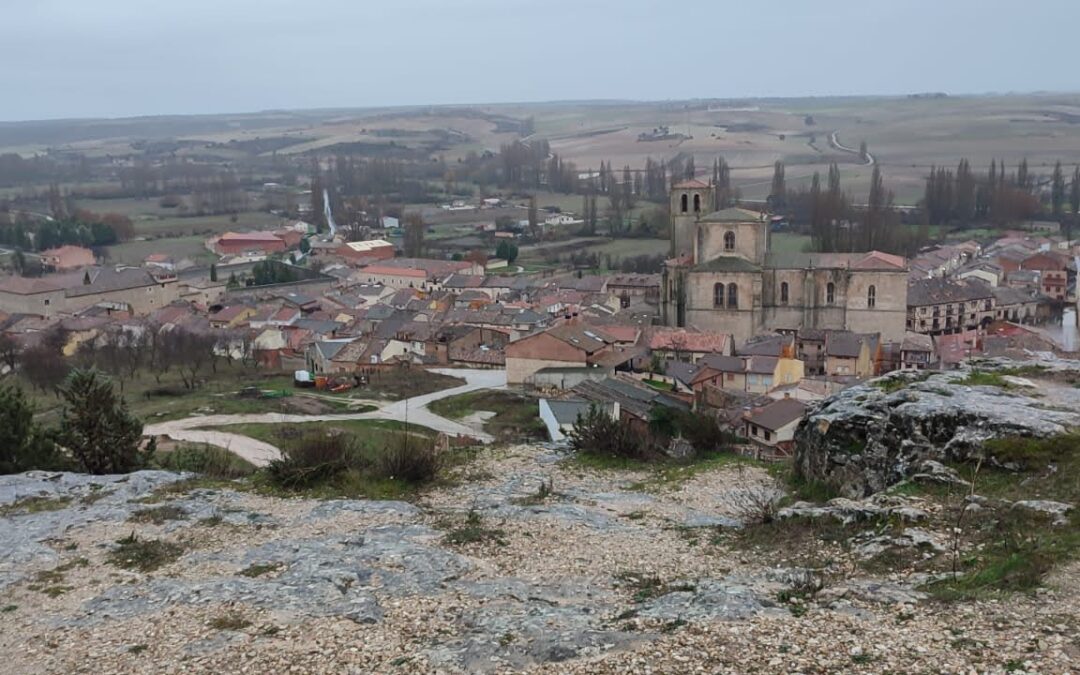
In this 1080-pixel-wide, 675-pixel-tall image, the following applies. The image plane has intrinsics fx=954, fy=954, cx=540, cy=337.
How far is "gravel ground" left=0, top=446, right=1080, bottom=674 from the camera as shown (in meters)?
6.38

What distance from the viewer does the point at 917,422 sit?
10461 mm

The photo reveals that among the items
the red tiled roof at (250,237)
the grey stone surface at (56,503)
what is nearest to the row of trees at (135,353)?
the grey stone surface at (56,503)

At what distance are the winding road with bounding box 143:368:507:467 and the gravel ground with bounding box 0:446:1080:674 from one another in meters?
11.2

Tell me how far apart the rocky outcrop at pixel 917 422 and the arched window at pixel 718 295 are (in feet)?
76.2

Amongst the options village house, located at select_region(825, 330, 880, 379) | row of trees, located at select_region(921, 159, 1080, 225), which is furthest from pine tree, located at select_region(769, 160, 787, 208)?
village house, located at select_region(825, 330, 880, 379)

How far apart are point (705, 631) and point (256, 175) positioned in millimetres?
139442

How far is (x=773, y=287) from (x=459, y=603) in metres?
30.2

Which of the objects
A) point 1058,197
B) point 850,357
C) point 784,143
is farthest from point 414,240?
point 784,143

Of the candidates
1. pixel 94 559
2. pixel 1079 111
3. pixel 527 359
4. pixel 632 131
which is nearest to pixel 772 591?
pixel 94 559

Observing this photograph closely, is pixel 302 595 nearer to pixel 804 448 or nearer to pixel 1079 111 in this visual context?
pixel 804 448

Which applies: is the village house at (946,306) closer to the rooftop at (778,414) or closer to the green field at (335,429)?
the rooftop at (778,414)

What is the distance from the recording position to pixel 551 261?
6391 cm

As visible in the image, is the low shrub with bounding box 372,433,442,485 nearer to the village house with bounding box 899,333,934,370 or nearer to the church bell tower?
the village house with bounding box 899,333,934,370

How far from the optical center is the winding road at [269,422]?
22.7m
